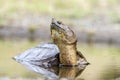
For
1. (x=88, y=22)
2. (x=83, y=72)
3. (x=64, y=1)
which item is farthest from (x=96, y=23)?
(x=83, y=72)

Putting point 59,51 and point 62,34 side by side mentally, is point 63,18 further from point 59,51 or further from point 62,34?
point 62,34

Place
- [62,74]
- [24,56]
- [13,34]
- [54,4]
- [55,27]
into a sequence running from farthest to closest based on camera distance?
[54,4] → [13,34] → [24,56] → [55,27] → [62,74]

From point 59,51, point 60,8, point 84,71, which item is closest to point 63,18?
point 60,8

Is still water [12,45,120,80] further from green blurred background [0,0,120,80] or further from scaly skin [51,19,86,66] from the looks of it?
green blurred background [0,0,120,80]

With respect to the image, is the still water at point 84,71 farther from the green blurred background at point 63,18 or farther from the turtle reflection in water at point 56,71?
the green blurred background at point 63,18

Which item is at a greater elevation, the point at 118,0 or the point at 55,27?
the point at 55,27

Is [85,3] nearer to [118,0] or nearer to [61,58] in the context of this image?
[118,0]
